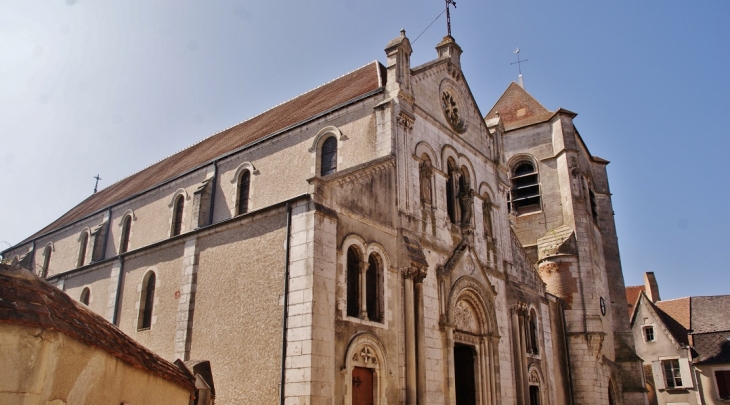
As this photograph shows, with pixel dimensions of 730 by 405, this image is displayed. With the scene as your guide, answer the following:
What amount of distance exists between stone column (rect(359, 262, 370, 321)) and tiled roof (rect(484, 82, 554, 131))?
55.8ft

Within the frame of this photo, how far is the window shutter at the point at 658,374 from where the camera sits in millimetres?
34125

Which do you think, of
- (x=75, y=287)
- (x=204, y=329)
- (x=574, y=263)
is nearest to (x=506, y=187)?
(x=574, y=263)

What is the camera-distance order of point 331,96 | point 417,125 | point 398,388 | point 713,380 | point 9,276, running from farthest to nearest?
point 713,380, point 331,96, point 417,125, point 398,388, point 9,276

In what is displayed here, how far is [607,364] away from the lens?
2467 centimetres

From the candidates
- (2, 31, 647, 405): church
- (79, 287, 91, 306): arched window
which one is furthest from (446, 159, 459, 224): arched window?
(79, 287, 91, 306): arched window

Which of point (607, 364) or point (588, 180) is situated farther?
point (588, 180)

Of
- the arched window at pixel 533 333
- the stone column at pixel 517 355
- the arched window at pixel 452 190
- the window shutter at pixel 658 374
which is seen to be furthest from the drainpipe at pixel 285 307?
the window shutter at pixel 658 374

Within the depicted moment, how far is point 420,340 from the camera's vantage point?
14.7 meters

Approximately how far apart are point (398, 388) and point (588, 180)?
19335mm

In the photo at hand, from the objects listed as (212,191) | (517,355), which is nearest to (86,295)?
(212,191)

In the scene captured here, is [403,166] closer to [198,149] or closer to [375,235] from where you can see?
[375,235]

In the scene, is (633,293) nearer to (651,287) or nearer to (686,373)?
(651,287)

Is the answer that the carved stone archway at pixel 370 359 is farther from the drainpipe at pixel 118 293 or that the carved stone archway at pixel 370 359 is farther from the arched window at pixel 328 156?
the drainpipe at pixel 118 293

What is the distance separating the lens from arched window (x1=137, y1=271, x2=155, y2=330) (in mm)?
17297
